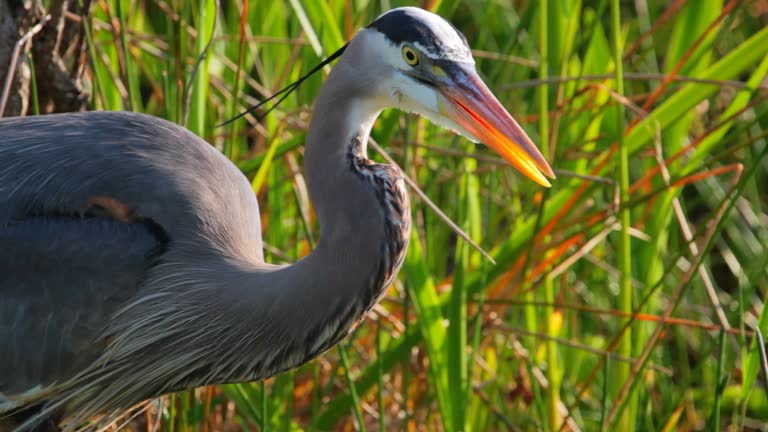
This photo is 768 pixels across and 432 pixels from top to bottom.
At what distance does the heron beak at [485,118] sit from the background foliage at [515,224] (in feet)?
1.33

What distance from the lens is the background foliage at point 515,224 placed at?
2244 millimetres

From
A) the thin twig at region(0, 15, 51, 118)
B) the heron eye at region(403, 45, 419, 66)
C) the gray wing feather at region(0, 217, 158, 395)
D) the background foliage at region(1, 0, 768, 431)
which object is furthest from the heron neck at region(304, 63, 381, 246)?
the thin twig at region(0, 15, 51, 118)

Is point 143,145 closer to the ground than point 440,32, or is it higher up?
closer to the ground

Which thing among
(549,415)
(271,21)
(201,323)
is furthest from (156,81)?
(549,415)

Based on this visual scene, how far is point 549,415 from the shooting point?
2.61 m

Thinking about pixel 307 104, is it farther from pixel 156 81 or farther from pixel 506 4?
pixel 506 4

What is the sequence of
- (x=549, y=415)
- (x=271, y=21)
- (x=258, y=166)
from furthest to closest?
(x=271, y=21)
(x=549, y=415)
(x=258, y=166)

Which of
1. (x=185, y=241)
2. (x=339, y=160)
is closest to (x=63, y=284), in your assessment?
(x=185, y=241)

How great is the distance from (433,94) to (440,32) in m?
0.10

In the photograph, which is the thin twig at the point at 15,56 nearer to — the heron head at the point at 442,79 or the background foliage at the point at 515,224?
the background foliage at the point at 515,224

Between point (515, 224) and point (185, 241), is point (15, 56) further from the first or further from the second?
point (515, 224)

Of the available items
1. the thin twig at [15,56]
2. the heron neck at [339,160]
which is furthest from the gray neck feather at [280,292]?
the thin twig at [15,56]

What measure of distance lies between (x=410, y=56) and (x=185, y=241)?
0.55 metres

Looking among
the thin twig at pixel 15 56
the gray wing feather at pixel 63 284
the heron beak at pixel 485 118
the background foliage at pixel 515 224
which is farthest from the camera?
the background foliage at pixel 515 224
